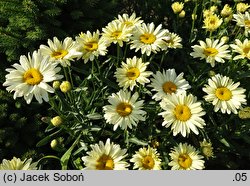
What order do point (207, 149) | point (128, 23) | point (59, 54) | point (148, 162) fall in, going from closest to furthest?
point (148, 162), point (59, 54), point (207, 149), point (128, 23)

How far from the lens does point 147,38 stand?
269 cm

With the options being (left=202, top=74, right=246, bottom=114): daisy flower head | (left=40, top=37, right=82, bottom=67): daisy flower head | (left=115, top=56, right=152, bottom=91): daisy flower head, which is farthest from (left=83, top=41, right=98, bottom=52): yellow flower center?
(left=202, top=74, right=246, bottom=114): daisy flower head

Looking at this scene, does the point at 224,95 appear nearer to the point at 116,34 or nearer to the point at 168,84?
the point at 168,84

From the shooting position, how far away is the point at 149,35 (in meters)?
2.70

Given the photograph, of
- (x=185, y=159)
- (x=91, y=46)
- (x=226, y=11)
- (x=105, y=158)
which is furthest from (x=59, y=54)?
(x=226, y=11)

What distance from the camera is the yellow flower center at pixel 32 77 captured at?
2230mm

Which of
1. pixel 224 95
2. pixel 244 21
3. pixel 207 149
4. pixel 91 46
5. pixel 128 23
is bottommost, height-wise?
pixel 207 149

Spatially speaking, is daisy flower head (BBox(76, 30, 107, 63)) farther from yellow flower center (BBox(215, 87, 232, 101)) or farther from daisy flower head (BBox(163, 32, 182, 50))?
yellow flower center (BBox(215, 87, 232, 101))

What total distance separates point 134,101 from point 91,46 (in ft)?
1.69

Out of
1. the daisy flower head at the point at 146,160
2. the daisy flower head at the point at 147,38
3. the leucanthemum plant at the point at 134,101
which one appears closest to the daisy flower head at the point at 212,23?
the leucanthemum plant at the point at 134,101

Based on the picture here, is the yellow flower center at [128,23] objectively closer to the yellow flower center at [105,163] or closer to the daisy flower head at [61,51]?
the daisy flower head at [61,51]

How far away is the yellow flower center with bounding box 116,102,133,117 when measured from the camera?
240cm

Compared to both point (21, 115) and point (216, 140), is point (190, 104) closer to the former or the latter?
point (216, 140)

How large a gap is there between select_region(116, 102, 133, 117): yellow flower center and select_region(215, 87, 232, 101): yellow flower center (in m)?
0.61
